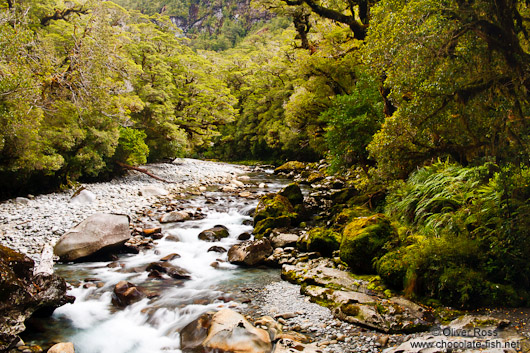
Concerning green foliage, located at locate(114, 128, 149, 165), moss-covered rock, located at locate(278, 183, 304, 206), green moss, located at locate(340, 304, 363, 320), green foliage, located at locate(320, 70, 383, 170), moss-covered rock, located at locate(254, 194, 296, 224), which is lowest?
green moss, located at locate(340, 304, 363, 320)

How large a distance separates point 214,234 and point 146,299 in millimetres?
4474

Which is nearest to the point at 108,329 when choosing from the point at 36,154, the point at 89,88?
the point at 89,88

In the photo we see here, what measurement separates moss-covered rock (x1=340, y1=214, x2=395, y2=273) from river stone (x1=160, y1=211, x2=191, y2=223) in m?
7.55

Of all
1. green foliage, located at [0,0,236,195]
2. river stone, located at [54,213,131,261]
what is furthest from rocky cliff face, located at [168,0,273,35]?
river stone, located at [54,213,131,261]

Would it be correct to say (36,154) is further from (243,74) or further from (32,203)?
(243,74)

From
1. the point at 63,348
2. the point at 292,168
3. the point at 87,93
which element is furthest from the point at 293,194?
the point at 292,168

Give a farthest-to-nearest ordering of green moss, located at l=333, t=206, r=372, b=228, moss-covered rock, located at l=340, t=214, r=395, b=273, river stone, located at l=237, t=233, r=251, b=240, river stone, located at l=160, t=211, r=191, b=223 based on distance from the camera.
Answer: river stone, located at l=160, t=211, r=191, b=223 < river stone, located at l=237, t=233, r=251, b=240 < green moss, located at l=333, t=206, r=372, b=228 < moss-covered rock, located at l=340, t=214, r=395, b=273

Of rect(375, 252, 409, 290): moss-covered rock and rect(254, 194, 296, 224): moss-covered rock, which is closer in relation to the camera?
rect(375, 252, 409, 290): moss-covered rock

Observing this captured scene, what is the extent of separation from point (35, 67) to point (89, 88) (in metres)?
1.66

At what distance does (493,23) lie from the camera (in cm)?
464

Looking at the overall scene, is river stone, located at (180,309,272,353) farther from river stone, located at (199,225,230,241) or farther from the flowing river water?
river stone, located at (199,225,230,241)

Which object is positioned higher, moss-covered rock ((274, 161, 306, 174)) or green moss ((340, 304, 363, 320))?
moss-covered rock ((274, 161, 306, 174))

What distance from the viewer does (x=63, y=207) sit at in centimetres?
1259

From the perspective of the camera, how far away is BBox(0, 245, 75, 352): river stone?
4816 millimetres
